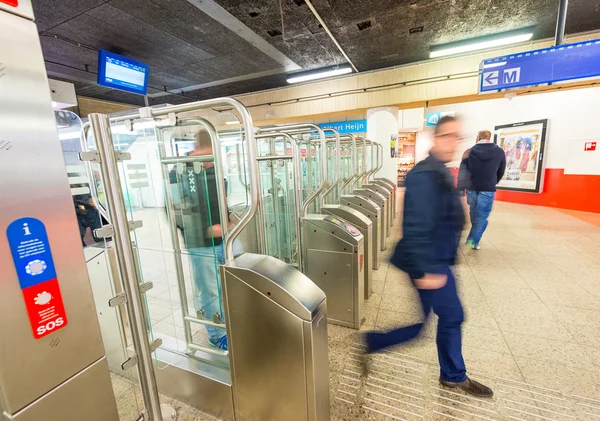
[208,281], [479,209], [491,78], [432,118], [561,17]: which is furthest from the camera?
[432,118]

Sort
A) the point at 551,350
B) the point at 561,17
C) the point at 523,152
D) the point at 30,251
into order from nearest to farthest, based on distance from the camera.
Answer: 1. the point at 30,251
2. the point at 551,350
3. the point at 561,17
4. the point at 523,152

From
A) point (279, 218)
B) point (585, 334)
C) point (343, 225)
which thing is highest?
point (343, 225)

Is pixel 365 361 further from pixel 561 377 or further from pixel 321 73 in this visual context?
pixel 321 73

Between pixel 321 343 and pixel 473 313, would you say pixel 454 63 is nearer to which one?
pixel 473 313

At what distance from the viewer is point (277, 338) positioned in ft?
3.99

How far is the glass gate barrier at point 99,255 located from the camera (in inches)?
50.9

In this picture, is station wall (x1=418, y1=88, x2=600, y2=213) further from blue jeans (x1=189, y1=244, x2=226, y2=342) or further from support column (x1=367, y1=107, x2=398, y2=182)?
blue jeans (x1=189, y1=244, x2=226, y2=342)

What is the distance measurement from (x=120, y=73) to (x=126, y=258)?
4.18 meters

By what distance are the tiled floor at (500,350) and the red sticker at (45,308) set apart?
1429mm

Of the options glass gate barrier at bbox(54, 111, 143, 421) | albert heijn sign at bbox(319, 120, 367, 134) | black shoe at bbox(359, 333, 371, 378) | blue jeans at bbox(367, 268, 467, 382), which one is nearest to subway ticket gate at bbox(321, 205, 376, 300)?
black shoe at bbox(359, 333, 371, 378)

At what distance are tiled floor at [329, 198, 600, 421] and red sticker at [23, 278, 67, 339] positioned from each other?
1.43m

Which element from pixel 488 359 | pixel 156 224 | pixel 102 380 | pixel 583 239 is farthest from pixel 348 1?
pixel 583 239

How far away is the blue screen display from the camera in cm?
392

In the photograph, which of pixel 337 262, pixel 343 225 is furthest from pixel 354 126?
pixel 337 262
